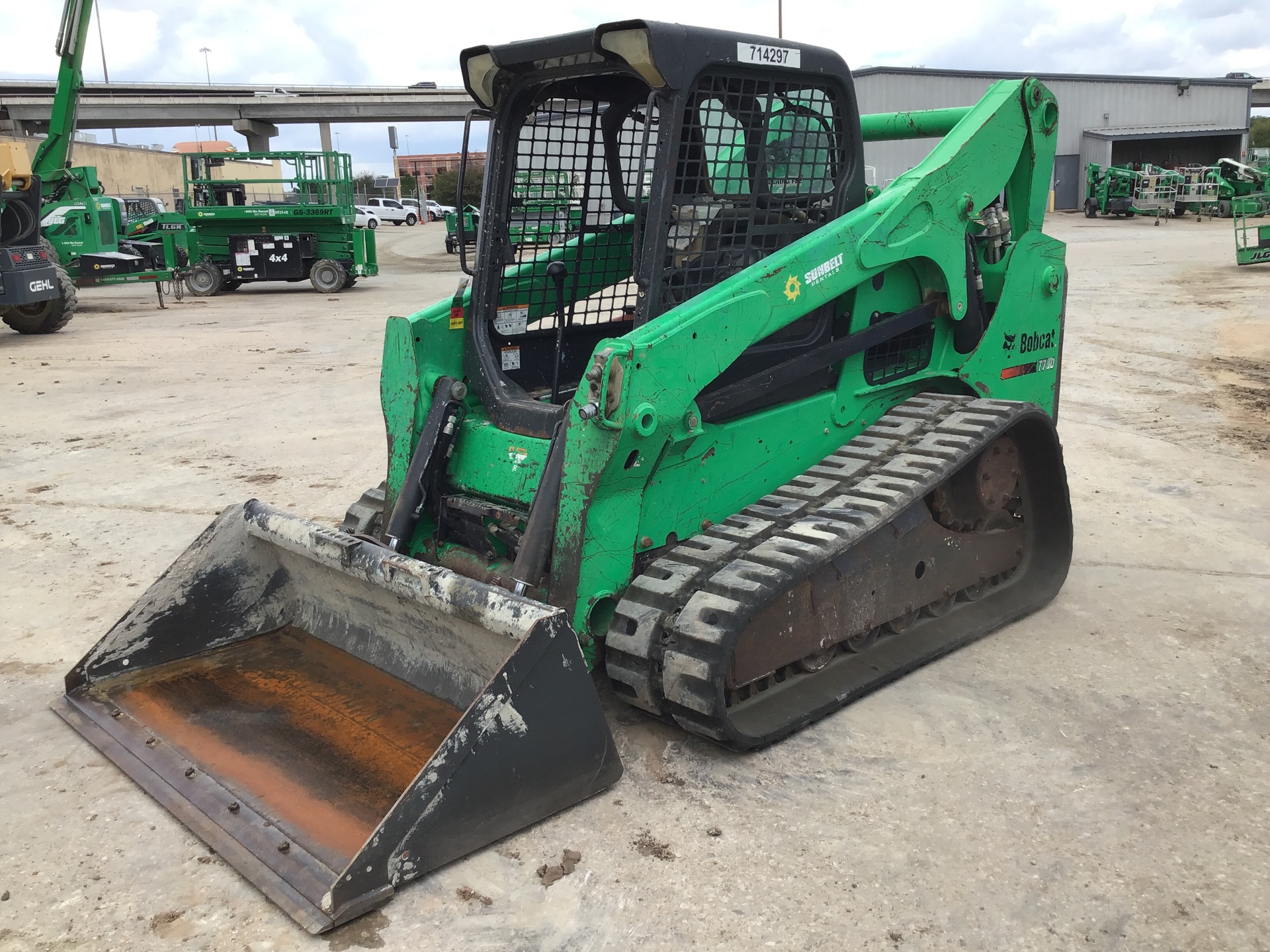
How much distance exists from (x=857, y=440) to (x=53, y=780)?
3119 millimetres

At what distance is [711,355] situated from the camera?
375 centimetres

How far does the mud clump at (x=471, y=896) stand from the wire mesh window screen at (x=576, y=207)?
243cm

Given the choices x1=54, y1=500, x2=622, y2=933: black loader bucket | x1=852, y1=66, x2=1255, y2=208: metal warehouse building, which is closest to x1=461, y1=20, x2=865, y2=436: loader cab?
x1=54, y1=500, x2=622, y2=933: black loader bucket

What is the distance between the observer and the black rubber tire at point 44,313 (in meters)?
15.4

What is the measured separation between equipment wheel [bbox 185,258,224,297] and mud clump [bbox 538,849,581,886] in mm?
20521

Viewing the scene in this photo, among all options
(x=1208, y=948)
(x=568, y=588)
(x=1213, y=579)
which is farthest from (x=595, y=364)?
(x=1213, y=579)

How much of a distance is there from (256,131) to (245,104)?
88.2 inches

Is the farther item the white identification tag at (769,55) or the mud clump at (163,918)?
the white identification tag at (769,55)

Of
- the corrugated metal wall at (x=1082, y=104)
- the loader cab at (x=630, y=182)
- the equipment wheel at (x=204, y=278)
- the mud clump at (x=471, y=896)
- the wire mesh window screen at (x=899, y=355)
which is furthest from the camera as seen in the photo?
the corrugated metal wall at (x=1082, y=104)

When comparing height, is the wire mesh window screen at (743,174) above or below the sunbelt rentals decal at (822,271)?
above

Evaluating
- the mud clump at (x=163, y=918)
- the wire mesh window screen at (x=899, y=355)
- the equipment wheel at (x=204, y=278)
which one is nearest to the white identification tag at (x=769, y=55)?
the wire mesh window screen at (x=899, y=355)

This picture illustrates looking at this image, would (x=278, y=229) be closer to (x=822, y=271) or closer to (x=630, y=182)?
(x=630, y=182)

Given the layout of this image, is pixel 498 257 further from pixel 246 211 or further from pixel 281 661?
pixel 246 211

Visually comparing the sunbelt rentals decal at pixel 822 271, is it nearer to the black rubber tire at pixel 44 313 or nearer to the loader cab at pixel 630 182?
the loader cab at pixel 630 182
